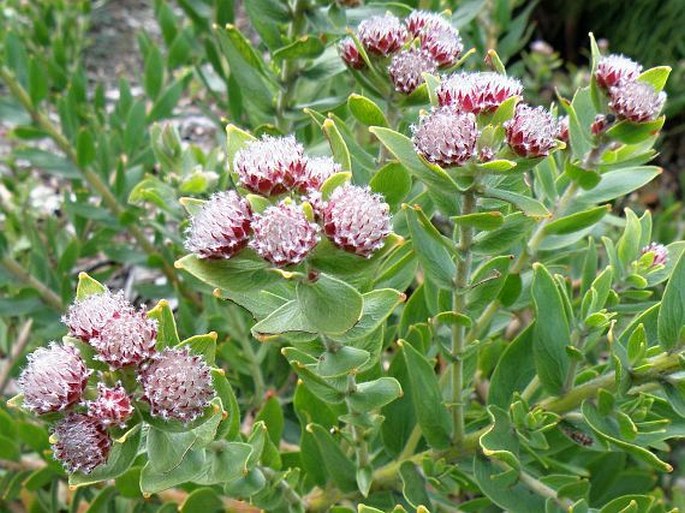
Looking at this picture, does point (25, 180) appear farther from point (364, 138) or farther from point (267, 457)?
point (267, 457)

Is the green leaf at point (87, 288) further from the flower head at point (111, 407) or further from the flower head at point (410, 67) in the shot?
the flower head at point (410, 67)

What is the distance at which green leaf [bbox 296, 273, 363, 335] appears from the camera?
0.80m

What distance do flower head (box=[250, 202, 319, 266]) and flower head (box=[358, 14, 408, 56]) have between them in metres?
0.42

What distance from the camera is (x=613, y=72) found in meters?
1.05

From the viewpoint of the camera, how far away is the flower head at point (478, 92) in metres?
0.88

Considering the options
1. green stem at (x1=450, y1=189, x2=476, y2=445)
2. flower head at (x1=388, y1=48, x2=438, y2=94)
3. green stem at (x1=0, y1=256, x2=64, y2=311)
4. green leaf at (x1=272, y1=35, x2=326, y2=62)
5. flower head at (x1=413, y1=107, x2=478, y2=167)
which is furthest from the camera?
green stem at (x1=0, y1=256, x2=64, y2=311)

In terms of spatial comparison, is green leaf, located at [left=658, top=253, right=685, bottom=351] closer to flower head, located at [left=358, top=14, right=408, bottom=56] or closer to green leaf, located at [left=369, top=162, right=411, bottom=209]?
green leaf, located at [left=369, top=162, right=411, bottom=209]

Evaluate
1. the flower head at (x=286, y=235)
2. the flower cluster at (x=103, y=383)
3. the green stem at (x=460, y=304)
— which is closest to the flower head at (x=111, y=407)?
the flower cluster at (x=103, y=383)

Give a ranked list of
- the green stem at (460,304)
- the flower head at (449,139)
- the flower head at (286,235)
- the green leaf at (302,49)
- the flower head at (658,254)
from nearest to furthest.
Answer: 1. the flower head at (286,235)
2. the flower head at (449,139)
3. the green stem at (460,304)
4. the flower head at (658,254)
5. the green leaf at (302,49)

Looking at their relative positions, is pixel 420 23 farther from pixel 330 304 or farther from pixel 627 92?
pixel 330 304

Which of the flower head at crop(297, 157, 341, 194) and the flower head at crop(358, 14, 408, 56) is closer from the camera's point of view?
the flower head at crop(297, 157, 341, 194)

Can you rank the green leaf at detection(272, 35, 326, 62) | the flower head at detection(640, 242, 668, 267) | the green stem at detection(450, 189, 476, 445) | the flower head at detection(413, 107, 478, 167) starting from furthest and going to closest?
the green leaf at detection(272, 35, 326, 62)
the flower head at detection(640, 242, 668, 267)
the green stem at detection(450, 189, 476, 445)
the flower head at detection(413, 107, 478, 167)

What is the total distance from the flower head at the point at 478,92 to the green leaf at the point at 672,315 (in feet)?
1.16

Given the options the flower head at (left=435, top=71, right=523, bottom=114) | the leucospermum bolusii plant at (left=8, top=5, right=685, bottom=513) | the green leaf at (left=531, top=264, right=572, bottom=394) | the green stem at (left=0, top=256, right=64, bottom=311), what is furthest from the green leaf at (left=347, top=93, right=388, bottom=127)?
the green stem at (left=0, top=256, right=64, bottom=311)
